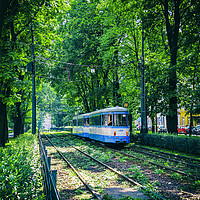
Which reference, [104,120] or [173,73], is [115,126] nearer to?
[104,120]

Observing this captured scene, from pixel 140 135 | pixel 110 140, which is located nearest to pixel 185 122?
pixel 140 135

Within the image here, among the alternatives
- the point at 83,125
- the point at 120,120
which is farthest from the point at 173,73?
the point at 83,125

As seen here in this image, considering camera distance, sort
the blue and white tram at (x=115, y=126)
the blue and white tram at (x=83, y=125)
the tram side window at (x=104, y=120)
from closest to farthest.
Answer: the blue and white tram at (x=115, y=126)
the tram side window at (x=104, y=120)
the blue and white tram at (x=83, y=125)

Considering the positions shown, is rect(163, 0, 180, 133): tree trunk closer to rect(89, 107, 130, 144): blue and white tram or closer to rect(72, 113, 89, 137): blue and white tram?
rect(89, 107, 130, 144): blue and white tram

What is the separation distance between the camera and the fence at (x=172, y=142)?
14.3m

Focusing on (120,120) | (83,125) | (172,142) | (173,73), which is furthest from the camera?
(83,125)

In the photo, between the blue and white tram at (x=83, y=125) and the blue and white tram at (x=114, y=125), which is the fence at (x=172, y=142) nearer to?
the blue and white tram at (x=114, y=125)

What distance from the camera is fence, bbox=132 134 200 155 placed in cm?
1431

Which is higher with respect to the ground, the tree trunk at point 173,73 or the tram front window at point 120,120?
the tree trunk at point 173,73

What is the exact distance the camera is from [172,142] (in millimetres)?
16375

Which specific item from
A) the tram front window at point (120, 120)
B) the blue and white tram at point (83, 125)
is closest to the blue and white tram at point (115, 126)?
the tram front window at point (120, 120)

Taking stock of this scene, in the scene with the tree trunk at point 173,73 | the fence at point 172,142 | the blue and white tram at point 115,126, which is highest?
the tree trunk at point 173,73

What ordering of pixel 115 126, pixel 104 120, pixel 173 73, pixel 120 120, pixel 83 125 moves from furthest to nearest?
pixel 83 125
pixel 104 120
pixel 120 120
pixel 115 126
pixel 173 73

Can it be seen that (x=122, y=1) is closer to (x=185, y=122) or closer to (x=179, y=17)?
(x=179, y=17)
